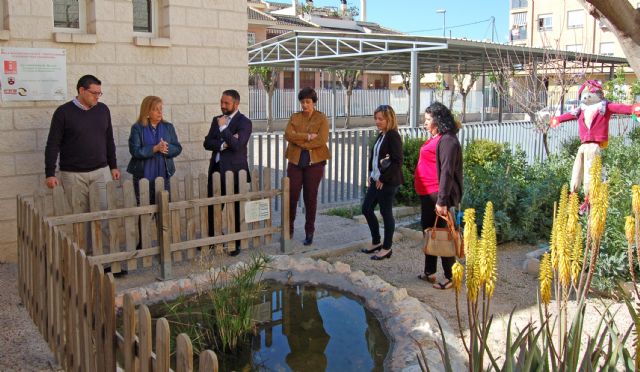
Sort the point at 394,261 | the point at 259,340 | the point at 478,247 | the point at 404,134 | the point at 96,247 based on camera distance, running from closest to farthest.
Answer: the point at 478,247 → the point at 259,340 → the point at 96,247 → the point at 394,261 → the point at 404,134

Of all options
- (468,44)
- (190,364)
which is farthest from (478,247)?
(468,44)

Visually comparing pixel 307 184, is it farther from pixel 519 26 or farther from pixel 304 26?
pixel 519 26


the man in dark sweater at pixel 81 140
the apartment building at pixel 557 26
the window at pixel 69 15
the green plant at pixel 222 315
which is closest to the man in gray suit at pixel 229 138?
the man in dark sweater at pixel 81 140

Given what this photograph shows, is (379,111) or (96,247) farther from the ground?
(379,111)

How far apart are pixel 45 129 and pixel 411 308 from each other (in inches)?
165

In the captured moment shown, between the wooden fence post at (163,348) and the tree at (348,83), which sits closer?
the wooden fence post at (163,348)

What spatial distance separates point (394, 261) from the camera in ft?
22.7

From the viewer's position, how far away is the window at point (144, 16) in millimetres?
7211

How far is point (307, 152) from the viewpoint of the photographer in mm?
7207

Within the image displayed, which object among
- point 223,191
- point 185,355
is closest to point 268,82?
point 223,191

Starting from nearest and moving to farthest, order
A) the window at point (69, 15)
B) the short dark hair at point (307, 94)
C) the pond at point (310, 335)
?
the pond at point (310, 335) → the window at point (69, 15) → the short dark hair at point (307, 94)

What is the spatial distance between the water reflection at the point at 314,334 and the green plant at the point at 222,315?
0.21 metres

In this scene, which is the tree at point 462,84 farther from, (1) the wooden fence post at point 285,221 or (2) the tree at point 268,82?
(1) the wooden fence post at point 285,221

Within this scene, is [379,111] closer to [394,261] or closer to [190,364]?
[394,261]
